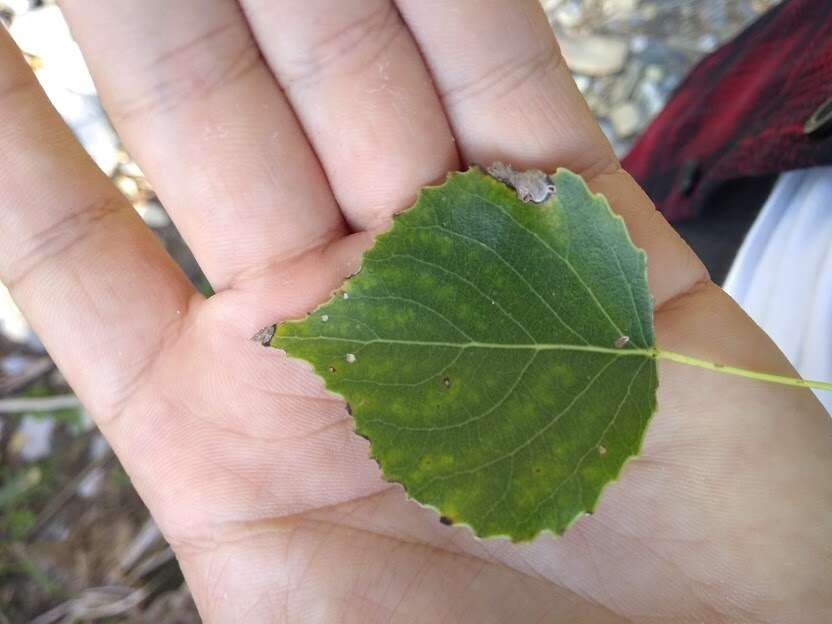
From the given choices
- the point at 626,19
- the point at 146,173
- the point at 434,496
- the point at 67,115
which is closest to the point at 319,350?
the point at 434,496

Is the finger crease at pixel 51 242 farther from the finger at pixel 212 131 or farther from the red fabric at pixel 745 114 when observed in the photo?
the red fabric at pixel 745 114

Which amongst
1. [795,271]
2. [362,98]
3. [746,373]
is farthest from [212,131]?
[795,271]

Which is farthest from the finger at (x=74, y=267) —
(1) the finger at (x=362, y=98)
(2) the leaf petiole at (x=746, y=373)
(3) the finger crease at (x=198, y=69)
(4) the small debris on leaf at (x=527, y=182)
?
(2) the leaf petiole at (x=746, y=373)

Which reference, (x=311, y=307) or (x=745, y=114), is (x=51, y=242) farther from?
(x=745, y=114)

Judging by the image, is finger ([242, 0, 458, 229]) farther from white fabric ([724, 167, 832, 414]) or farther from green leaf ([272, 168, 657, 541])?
white fabric ([724, 167, 832, 414])

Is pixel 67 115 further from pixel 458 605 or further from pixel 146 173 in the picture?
pixel 458 605
